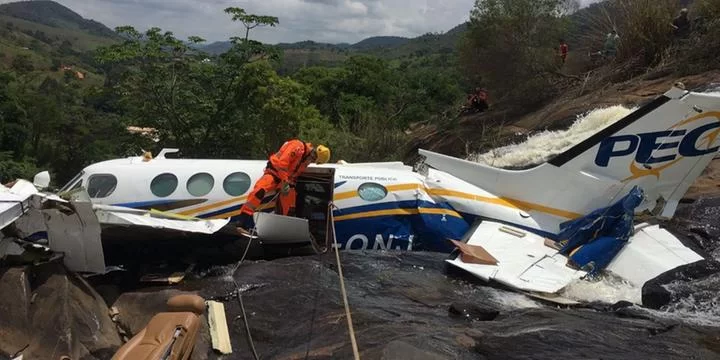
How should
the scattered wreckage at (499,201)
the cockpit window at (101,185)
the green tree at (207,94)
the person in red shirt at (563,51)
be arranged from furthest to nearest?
the person in red shirt at (563,51) < the green tree at (207,94) < the cockpit window at (101,185) < the scattered wreckage at (499,201)

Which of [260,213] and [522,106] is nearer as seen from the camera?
[260,213]

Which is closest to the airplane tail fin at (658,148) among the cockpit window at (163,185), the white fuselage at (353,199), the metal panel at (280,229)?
the white fuselage at (353,199)

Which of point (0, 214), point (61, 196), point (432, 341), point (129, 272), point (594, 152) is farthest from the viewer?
point (594, 152)

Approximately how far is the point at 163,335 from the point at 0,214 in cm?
272

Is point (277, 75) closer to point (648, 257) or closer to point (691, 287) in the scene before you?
point (648, 257)

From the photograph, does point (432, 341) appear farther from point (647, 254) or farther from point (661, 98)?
point (661, 98)

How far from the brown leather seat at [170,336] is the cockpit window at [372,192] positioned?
16.2 feet

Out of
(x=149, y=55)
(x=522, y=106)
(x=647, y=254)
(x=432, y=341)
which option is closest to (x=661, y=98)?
(x=647, y=254)

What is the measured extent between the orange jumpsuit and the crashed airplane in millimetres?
670

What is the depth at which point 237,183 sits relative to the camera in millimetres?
10336

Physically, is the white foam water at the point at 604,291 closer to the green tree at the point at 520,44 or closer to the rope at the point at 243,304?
the rope at the point at 243,304

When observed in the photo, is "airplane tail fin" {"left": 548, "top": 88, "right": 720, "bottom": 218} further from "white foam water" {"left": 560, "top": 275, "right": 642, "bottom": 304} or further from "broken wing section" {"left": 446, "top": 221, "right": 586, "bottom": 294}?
"white foam water" {"left": 560, "top": 275, "right": 642, "bottom": 304}

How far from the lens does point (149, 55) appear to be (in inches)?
964

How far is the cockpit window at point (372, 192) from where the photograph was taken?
34.4 ft
